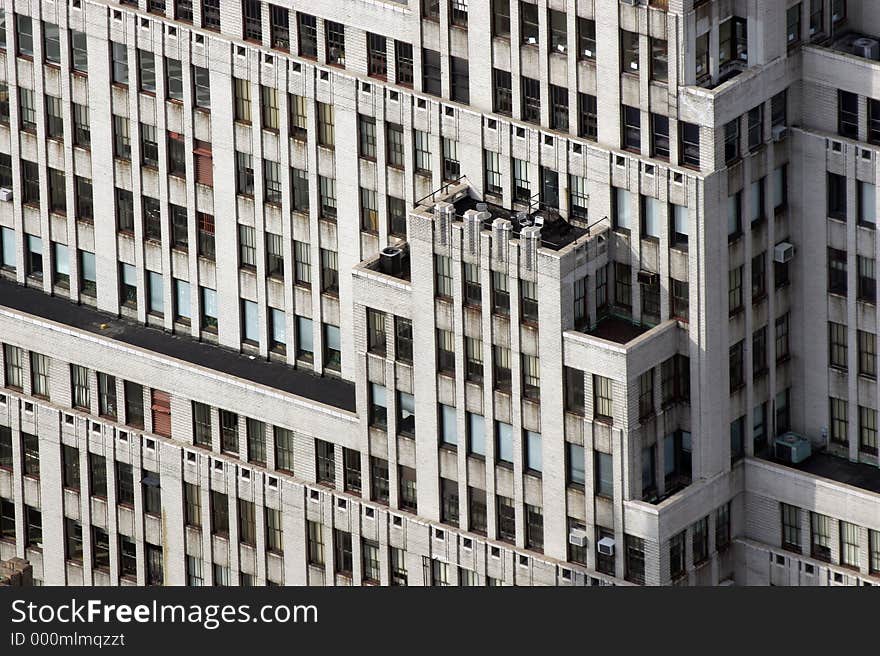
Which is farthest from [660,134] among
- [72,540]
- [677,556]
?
[72,540]

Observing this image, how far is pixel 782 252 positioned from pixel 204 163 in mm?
29081

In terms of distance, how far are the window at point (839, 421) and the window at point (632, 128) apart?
16.0 metres

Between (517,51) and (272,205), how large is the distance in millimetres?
17383

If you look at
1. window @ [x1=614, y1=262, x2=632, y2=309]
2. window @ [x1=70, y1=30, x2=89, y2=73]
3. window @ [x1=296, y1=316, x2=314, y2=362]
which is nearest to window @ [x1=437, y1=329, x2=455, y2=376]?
window @ [x1=614, y1=262, x2=632, y2=309]

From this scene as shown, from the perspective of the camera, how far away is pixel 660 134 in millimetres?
167250

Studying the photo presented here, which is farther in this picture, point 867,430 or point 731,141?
point 867,430

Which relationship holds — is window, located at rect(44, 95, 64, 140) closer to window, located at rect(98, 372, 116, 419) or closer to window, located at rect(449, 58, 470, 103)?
window, located at rect(98, 372, 116, 419)

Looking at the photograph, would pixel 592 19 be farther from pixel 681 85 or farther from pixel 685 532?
pixel 685 532

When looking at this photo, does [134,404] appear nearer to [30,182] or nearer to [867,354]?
[30,182]

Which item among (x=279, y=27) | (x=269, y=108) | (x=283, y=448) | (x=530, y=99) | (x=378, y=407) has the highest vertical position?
(x=279, y=27)

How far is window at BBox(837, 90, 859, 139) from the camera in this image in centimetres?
16725

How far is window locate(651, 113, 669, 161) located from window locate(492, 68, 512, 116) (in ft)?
24.0

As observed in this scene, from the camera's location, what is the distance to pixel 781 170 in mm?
170375

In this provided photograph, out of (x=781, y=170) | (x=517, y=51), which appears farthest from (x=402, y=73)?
(x=781, y=170)
